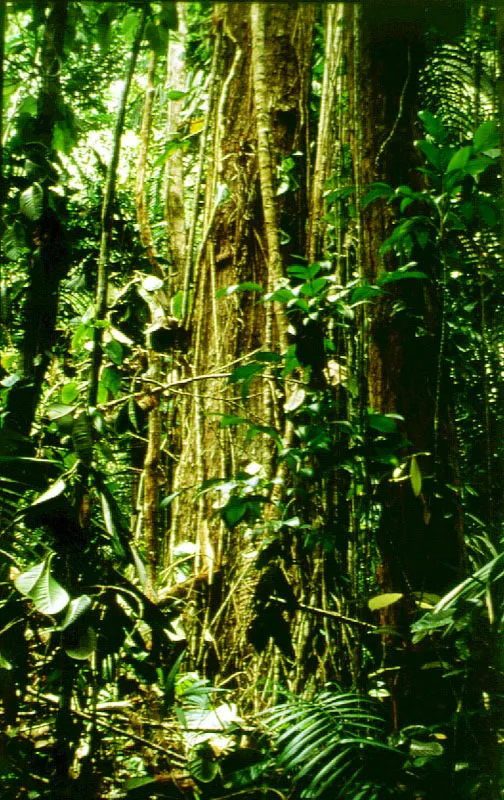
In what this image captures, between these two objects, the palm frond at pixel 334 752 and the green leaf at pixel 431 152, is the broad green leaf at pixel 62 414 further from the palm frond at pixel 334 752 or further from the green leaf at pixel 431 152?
the green leaf at pixel 431 152

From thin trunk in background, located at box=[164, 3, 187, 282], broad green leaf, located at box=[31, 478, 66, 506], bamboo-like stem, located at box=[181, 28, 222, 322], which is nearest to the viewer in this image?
broad green leaf, located at box=[31, 478, 66, 506]

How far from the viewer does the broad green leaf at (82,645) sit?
4.37 feet

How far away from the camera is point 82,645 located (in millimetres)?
1351

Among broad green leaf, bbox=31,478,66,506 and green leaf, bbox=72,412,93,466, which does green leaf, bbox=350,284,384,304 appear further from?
broad green leaf, bbox=31,478,66,506

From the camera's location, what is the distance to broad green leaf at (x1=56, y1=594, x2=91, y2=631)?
1.31 meters

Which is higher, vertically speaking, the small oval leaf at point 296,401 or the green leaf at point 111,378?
the green leaf at point 111,378

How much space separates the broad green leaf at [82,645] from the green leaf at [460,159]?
1.35 metres

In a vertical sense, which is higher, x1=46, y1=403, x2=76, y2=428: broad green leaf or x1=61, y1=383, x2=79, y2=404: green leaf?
x1=61, y1=383, x2=79, y2=404: green leaf

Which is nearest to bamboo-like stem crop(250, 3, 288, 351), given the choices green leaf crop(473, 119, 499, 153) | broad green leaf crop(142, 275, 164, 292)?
broad green leaf crop(142, 275, 164, 292)

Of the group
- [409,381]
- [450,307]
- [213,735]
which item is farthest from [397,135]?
[213,735]

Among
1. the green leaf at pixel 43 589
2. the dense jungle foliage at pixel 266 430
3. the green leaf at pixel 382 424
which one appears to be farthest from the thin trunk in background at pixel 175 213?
the green leaf at pixel 43 589

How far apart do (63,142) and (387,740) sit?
1806 millimetres

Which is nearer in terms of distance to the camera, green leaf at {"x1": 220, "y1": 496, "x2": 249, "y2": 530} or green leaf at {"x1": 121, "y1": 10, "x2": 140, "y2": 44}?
green leaf at {"x1": 220, "y1": 496, "x2": 249, "y2": 530}

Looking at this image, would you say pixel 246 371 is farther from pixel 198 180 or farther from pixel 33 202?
pixel 198 180
